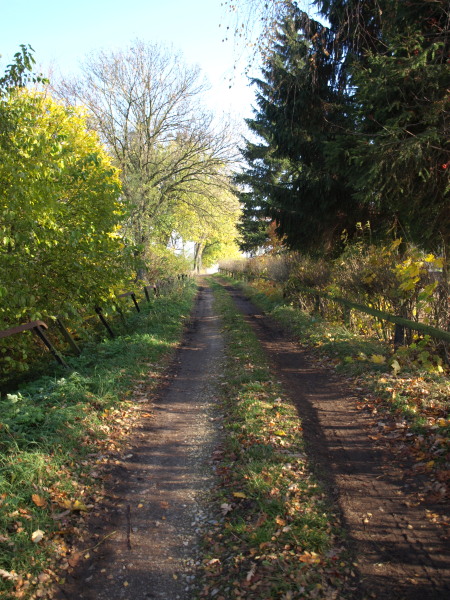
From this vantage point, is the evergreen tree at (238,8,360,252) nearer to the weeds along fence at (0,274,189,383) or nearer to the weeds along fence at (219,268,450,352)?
the weeds along fence at (219,268,450,352)

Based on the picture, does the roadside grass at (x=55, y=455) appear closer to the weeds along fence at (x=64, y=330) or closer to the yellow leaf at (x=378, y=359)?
the weeds along fence at (x=64, y=330)

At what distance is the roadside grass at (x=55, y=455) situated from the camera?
3.04 meters

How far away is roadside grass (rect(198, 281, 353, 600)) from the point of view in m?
2.81

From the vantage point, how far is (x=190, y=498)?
155 inches

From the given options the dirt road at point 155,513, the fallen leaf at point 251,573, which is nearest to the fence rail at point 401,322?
the dirt road at point 155,513

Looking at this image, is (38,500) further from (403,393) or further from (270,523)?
(403,393)

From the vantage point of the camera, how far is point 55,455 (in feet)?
14.1

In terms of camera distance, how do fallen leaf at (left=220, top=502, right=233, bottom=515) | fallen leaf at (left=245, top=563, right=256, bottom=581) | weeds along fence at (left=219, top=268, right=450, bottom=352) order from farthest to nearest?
weeds along fence at (left=219, top=268, right=450, bottom=352)
fallen leaf at (left=220, top=502, right=233, bottom=515)
fallen leaf at (left=245, top=563, right=256, bottom=581)

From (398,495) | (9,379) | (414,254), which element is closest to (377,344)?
(414,254)

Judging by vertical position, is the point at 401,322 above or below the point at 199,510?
above

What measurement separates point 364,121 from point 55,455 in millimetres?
6977

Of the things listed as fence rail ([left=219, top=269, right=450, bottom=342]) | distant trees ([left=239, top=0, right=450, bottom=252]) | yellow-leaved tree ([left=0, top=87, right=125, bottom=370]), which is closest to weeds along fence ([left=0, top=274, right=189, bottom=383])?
yellow-leaved tree ([left=0, top=87, right=125, bottom=370])

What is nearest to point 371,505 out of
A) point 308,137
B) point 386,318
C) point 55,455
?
point 55,455

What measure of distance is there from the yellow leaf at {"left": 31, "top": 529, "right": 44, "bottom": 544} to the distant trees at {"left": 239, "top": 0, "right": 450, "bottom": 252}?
620 cm
